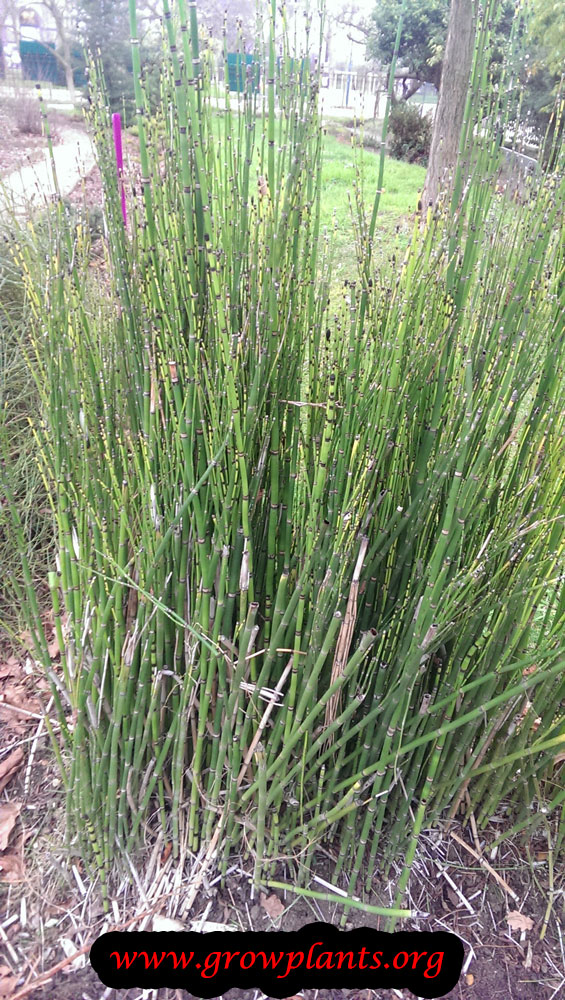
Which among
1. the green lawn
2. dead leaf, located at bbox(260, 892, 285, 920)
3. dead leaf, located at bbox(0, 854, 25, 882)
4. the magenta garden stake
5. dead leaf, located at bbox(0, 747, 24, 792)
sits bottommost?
dead leaf, located at bbox(0, 854, 25, 882)

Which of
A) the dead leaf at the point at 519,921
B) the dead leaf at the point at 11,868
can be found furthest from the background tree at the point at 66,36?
the dead leaf at the point at 519,921

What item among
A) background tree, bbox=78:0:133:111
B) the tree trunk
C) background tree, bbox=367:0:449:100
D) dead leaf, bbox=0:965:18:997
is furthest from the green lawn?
dead leaf, bbox=0:965:18:997

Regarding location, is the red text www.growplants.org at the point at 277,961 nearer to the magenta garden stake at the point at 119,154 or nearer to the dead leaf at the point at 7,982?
the dead leaf at the point at 7,982

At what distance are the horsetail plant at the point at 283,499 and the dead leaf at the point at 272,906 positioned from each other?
75mm

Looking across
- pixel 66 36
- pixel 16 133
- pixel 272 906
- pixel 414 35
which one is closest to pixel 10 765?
pixel 272 906

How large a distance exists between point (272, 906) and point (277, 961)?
0.31 feet

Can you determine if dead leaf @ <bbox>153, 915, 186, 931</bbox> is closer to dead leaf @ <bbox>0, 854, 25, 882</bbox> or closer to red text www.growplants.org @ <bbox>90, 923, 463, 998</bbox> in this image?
red text www.growplants.org @ <bbox>90, 923, 463, 998</bbox>

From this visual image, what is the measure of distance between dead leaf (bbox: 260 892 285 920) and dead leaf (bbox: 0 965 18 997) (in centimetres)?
48

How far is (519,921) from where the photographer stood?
1396 mm

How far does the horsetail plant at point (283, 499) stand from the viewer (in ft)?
3.75

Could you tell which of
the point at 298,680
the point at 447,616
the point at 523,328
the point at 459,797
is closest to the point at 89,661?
the point at 298,680

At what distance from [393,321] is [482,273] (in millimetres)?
288

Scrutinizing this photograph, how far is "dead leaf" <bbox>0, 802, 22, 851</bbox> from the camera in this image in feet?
4.89

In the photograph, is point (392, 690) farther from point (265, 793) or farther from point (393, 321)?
point (393, 321)
